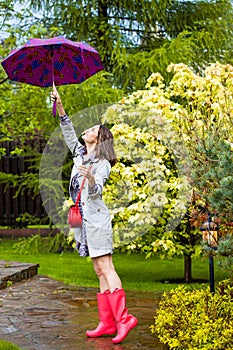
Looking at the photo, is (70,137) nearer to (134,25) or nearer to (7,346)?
(7,346)

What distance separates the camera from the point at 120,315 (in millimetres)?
4902

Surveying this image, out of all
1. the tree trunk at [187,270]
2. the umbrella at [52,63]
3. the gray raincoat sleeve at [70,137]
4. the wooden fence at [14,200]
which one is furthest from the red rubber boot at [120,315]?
the wooden fence at [14,200]

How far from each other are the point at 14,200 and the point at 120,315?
9.36 meters

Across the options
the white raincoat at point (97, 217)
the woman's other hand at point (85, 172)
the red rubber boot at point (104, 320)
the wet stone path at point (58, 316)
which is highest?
the woman's other hand at point (85, 172)

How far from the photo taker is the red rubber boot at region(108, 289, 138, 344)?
487cm

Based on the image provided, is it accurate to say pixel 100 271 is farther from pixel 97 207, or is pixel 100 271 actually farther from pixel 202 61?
pixel 202 61

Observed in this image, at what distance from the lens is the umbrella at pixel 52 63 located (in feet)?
16.8

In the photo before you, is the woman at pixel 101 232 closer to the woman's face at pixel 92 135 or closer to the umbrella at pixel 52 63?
the woman's face at pixel 92 135

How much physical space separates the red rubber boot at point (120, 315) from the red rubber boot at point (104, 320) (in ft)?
0.28

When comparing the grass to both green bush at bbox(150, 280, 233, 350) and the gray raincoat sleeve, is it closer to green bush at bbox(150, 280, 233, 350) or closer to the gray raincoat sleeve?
green bush at bbox(150, 280, 233, 350)

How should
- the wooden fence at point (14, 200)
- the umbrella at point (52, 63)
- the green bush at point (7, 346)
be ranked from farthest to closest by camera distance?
the wooden fence at point (14, 200) → the umbrella at point (52, 63) → the green bush at point (7, 346)

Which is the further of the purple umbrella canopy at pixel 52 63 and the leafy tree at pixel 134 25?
the leafy tree at pixel 134 25

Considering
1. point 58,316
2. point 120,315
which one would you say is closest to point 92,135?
point 120,315

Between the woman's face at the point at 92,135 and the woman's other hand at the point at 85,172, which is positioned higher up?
Result: the woman's face at the point at 92,135
